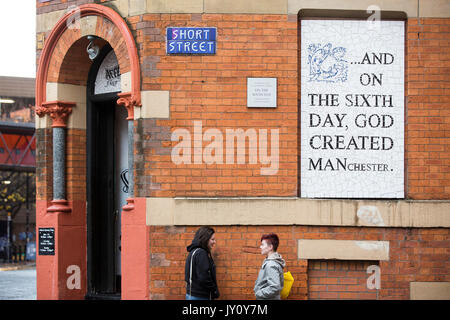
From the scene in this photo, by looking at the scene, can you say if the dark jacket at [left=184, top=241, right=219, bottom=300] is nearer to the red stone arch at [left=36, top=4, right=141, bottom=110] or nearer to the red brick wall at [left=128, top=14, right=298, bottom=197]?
the red brick wall at [left=128, top=14, right=298, bottom=197]

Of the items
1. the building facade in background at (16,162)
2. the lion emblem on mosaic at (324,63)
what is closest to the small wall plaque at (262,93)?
the lion emblem on mosaic at (324,63)

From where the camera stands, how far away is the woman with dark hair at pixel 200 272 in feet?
25.7

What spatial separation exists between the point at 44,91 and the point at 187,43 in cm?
271

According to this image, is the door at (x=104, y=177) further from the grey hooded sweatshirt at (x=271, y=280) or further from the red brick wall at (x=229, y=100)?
the grey hooded sweatshirt at (x=271, y=280)

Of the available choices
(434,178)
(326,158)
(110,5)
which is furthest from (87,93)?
(434,178)

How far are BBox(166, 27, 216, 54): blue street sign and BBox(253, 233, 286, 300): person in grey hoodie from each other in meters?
2.82

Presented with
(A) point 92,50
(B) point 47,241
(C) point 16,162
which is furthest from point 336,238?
(C) point 16,162

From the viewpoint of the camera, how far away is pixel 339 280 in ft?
30.0

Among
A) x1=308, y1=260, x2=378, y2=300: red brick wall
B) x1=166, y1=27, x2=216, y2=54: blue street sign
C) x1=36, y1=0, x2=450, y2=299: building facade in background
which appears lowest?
x1=308, y1=260, x2=378, y2=300: red brick wall

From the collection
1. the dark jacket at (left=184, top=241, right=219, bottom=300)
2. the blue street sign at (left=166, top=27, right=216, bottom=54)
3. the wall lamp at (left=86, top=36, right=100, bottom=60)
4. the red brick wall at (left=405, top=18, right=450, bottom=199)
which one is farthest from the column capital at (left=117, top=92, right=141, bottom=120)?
the red brick wall at (left=405, top=18, right=450, bottom=199)

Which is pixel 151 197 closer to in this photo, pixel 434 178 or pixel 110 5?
pixel 110 5

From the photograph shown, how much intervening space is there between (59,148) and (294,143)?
12.1 ft

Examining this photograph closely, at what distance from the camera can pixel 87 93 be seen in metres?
10.8

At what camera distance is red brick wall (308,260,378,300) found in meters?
9.10
